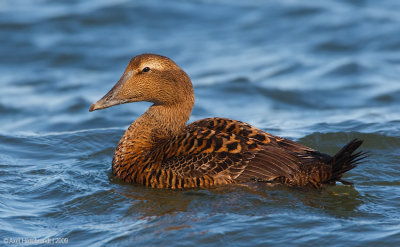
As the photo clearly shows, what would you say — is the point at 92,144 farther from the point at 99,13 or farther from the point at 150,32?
Answer: the point at 99,13

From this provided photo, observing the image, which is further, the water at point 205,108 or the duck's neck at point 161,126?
the duck's neck at point 161,126

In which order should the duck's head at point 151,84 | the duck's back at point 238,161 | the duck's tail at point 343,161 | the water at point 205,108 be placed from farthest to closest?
the duck's head at point 151,84 → the duck's back at point 238,161 → the duck's tail at point 343,161 → the water at point 205,108

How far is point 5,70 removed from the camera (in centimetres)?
1345

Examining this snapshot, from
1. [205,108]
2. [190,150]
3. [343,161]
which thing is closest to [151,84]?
[190,150]

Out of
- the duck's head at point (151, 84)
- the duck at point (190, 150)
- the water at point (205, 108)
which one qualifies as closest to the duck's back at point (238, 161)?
the duck at point (190, 150)

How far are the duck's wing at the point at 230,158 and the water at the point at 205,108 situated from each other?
0.54 feet

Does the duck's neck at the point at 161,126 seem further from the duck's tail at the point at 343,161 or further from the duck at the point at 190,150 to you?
the duck's tail at the point at 343,161

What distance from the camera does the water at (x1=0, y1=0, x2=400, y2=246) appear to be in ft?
19.5

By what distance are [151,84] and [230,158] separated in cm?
138

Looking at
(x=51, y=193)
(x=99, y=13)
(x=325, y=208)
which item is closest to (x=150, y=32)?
(x=99, y=13)

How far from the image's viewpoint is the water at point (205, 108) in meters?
5.95

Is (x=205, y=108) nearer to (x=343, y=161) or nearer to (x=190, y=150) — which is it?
(x=190, y=150)

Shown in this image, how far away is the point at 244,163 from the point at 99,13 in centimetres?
1037

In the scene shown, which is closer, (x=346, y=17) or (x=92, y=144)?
(x=92, y=144)
